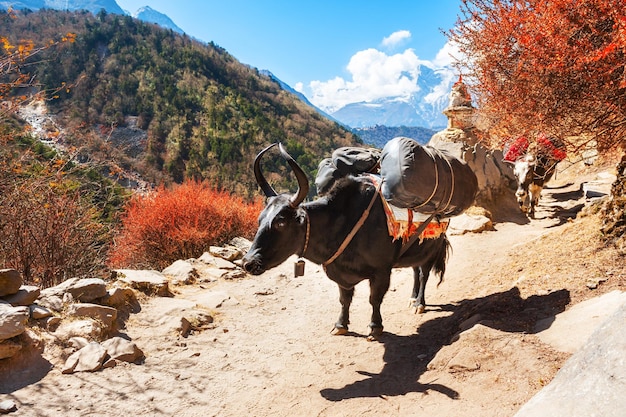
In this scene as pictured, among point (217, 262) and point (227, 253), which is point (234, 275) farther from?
point (227, 253)

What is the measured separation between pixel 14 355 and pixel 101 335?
2.68ft

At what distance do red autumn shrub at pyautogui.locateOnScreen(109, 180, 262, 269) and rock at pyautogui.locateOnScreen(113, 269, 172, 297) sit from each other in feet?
12.3

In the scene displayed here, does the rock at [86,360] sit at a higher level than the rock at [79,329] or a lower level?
lower

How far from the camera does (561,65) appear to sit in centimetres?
461

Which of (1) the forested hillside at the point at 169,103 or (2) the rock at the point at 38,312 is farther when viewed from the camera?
(1) the forested hillside at the point at 169,103

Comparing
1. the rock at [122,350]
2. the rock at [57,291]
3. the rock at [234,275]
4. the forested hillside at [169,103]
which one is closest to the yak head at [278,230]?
the rock at [122,350]

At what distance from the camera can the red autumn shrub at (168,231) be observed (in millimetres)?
9891

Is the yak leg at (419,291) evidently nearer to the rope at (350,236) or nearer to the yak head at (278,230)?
the rope at (350,236)

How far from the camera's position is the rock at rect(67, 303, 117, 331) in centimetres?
433

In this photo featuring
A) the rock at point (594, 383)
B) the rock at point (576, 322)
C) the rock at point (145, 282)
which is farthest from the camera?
the rock at point (145, 282)

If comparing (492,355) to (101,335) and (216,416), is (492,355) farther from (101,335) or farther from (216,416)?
(101,335)

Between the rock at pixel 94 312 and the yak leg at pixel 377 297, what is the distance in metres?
3.06

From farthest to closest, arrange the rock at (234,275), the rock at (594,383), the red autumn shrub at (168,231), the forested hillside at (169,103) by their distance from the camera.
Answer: the forested hillside at (169,103)
the red autumn shrub at (168,231)
the rock at (234,275)
the rock at (594,383)

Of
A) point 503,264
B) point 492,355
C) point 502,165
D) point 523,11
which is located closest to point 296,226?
point 492,355
